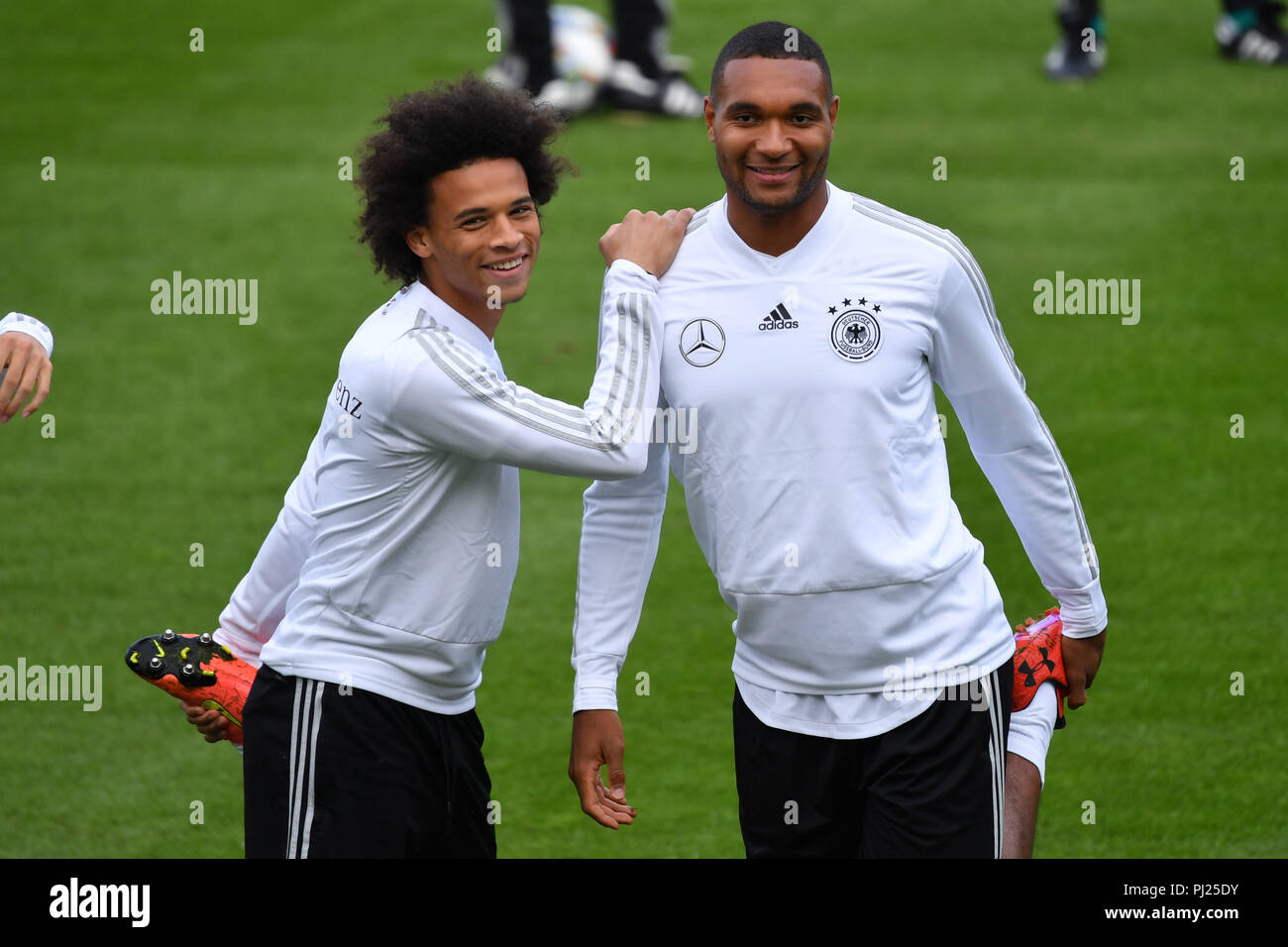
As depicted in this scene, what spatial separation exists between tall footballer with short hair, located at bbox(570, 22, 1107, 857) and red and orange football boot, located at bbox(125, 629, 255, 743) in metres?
1.22

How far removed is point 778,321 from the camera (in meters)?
3.63

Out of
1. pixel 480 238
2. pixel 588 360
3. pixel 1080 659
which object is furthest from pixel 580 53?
pixel 1080 659

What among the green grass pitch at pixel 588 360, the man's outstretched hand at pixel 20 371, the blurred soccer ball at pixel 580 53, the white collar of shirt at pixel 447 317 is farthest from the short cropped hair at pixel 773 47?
the blurred soccer ball at pixel 580 53

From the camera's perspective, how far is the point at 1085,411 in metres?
9.20

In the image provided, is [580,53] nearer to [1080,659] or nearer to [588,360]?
[588,360]

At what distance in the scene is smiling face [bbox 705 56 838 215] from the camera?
361 cm

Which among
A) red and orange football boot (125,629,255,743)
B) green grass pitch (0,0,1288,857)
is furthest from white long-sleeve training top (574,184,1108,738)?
green grass pitch (0,0,1288,857)

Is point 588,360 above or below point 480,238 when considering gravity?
above

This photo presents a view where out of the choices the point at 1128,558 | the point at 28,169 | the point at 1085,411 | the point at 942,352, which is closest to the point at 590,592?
the point at 942,352

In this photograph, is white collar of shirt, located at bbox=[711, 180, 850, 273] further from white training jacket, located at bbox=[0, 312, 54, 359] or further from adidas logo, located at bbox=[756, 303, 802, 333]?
white training jacket, located at bbox=[0, 312, 54, 359]

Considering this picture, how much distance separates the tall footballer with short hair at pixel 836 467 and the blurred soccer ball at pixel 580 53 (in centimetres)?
926

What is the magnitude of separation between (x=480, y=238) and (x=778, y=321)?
69 cm

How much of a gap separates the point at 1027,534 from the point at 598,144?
9.17 meters

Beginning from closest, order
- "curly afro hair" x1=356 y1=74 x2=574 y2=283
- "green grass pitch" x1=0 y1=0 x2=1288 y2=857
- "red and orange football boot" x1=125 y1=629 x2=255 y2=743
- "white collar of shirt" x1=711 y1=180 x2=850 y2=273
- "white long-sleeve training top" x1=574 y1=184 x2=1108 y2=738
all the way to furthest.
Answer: "white long-sleeve training top" x1=574 y1=184 x2=1108 y2=738 → "white collar of shirt" x1=711 y1=180 x2=850 y2=273 → "curly afro hair" x1=356 y1=74 x2=574 y2=283 → "red and orange football boot" x1=125 y1=629 x2=255 y2=743 → "green grass pitch" x1=0 y1=0 x2=1288 y2=857
